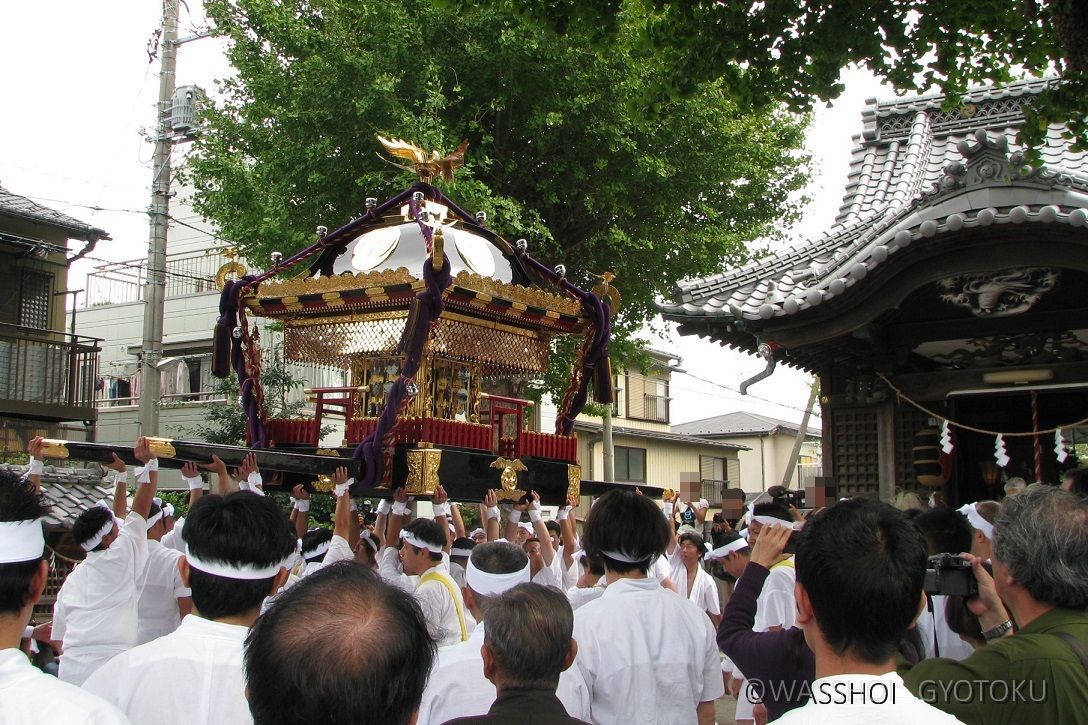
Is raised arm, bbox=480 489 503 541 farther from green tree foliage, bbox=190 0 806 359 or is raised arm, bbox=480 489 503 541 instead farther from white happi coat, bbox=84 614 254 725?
green tree foliage, bbox=190 0 806 359

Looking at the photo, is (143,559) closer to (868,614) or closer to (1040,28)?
(868,614)

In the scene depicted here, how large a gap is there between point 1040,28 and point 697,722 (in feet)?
14.2

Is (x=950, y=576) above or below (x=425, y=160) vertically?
below

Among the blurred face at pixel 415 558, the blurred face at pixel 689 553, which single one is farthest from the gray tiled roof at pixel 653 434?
the blurred face at pixel 415 558

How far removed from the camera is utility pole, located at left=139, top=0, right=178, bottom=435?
1231cm

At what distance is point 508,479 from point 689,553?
1.77 m

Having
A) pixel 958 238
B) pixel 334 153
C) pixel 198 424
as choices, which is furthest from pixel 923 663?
pixel 198 424

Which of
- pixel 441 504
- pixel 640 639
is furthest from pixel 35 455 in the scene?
pixel 640 639

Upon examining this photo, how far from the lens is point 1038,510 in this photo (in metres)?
2.21

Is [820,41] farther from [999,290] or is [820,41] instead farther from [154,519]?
[154,519]

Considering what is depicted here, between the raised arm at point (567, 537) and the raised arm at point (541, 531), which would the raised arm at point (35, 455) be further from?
the raised arm at point (567, 537)

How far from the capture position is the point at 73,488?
10984 millimetres

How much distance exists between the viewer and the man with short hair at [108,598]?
12.1ft


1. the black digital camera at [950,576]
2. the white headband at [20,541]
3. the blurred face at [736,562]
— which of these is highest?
the white headband at [20,541]
